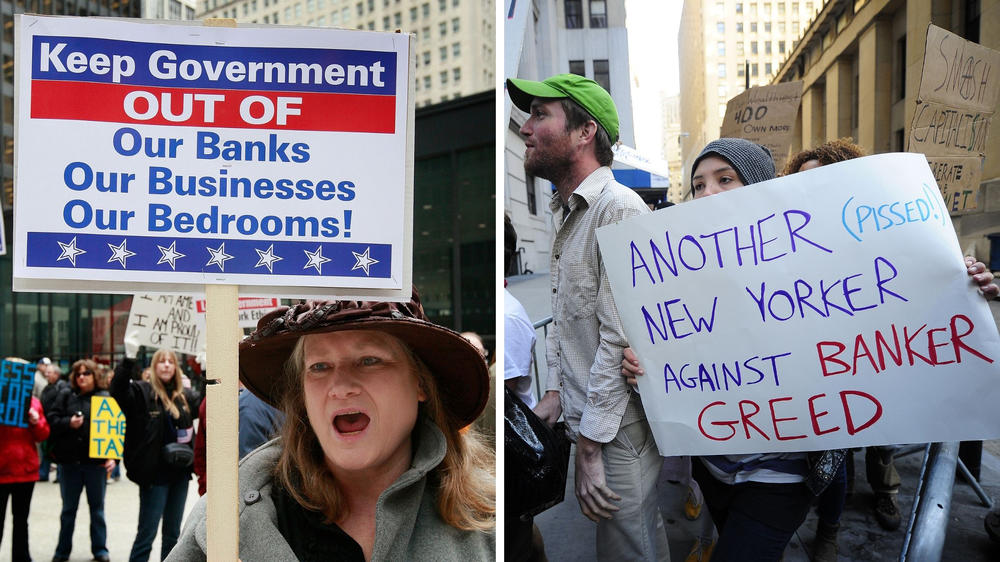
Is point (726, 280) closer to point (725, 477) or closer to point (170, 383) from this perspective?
point (725, 477)

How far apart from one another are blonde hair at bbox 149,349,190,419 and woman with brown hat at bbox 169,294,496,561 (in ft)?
13.5

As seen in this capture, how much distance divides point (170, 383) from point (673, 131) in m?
4.75

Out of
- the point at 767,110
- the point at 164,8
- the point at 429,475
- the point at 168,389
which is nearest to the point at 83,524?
the point at 168,389

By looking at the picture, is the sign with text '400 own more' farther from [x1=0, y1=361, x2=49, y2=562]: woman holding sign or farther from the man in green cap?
[x1=0, y1=361, x2=49, y2=562]: woman holding sign

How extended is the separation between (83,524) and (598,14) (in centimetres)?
756

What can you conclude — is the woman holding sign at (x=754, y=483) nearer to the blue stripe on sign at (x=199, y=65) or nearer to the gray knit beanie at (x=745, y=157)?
Answer: the gray knit beanie at (x=745, y=157)

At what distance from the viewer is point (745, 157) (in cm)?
221

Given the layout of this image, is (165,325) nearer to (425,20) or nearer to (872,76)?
(872,76)

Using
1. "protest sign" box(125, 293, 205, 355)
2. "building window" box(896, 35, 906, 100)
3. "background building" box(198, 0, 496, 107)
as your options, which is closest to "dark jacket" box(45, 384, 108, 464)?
A: "protest sign" box(125, 293, 205, 355)

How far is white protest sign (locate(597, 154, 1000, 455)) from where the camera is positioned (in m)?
1.88

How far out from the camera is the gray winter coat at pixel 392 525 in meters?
1.83

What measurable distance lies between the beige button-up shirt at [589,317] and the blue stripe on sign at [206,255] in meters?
0.66

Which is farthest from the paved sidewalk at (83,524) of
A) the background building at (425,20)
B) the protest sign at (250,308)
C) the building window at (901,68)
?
the background building at (425,20)

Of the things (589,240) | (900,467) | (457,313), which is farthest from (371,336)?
(457,313)
